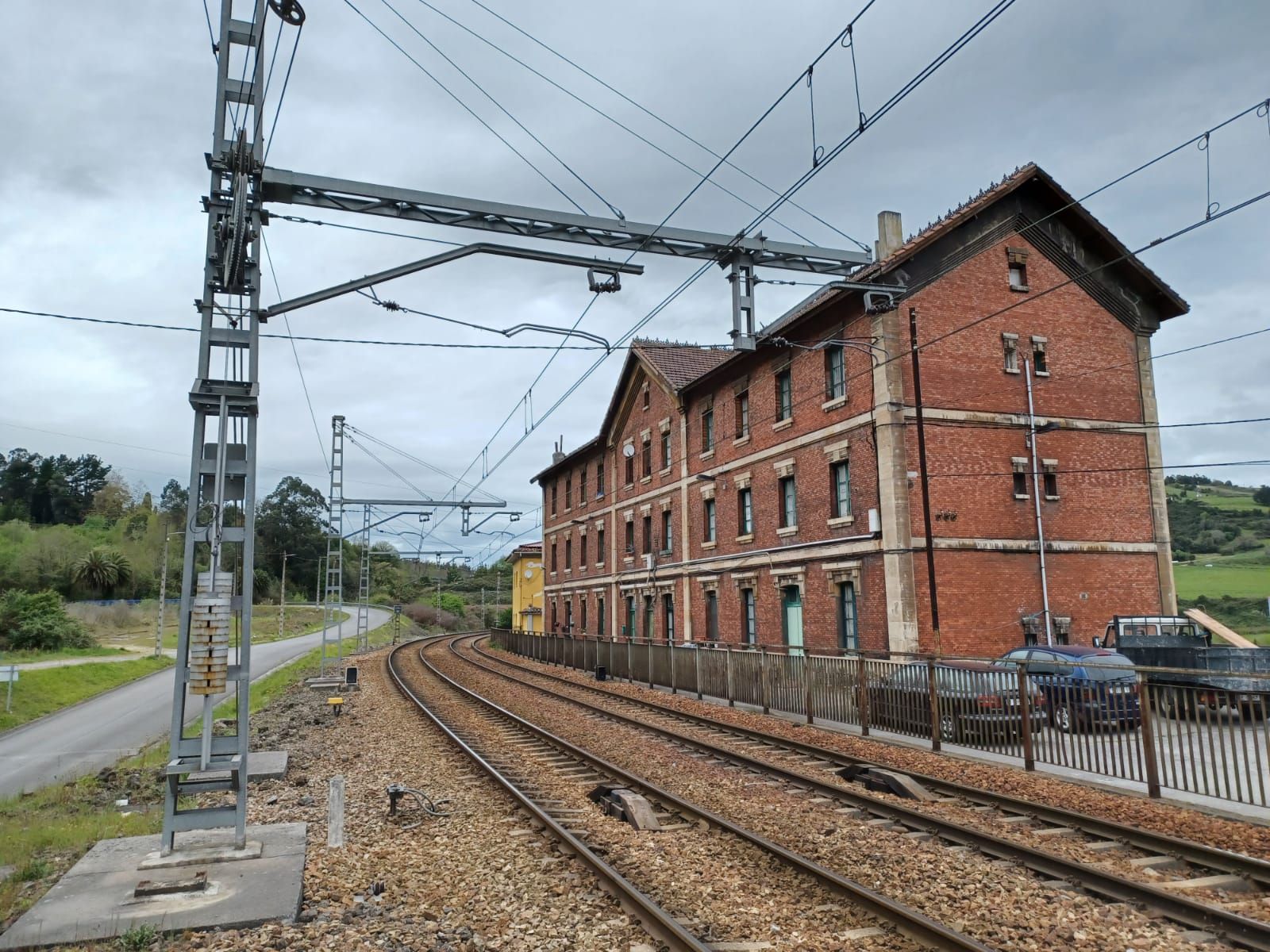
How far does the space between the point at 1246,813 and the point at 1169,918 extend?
150 inches

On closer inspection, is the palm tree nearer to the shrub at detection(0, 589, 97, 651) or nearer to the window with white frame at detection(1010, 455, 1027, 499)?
the shrub at detection(0, 589, 97, 651)

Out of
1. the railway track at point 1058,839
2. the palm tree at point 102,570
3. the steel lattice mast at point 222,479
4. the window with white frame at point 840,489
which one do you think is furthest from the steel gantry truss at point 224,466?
the palm tree at point 102,570

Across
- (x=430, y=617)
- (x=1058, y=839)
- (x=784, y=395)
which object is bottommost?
(x=1058, y=839)

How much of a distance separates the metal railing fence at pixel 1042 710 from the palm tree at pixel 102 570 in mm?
59028

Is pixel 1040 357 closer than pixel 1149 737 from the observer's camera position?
No

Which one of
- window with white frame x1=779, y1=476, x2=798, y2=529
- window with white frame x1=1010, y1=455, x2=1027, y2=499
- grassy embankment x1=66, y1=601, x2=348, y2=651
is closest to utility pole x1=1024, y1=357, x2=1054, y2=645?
window with white frame x1=1010, y1=455, x2=1027, y2=499

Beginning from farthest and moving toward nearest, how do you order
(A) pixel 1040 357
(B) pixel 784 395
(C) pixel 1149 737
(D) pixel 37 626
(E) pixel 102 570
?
(E) pixel 102 570, (D) pixel 37 626, (B) pixel 784 395, (A) pixel 1040 357, (C) pixel 1149 737

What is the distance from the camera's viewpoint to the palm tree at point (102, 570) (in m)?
63.2

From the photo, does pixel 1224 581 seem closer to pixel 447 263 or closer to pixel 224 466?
pixel 447 263

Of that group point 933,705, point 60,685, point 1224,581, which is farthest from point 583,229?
point 1224,581

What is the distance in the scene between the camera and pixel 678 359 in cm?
3622

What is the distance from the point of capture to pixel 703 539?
3055cm

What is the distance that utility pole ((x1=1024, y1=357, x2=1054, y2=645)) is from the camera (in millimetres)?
21531

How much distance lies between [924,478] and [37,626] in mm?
40140
